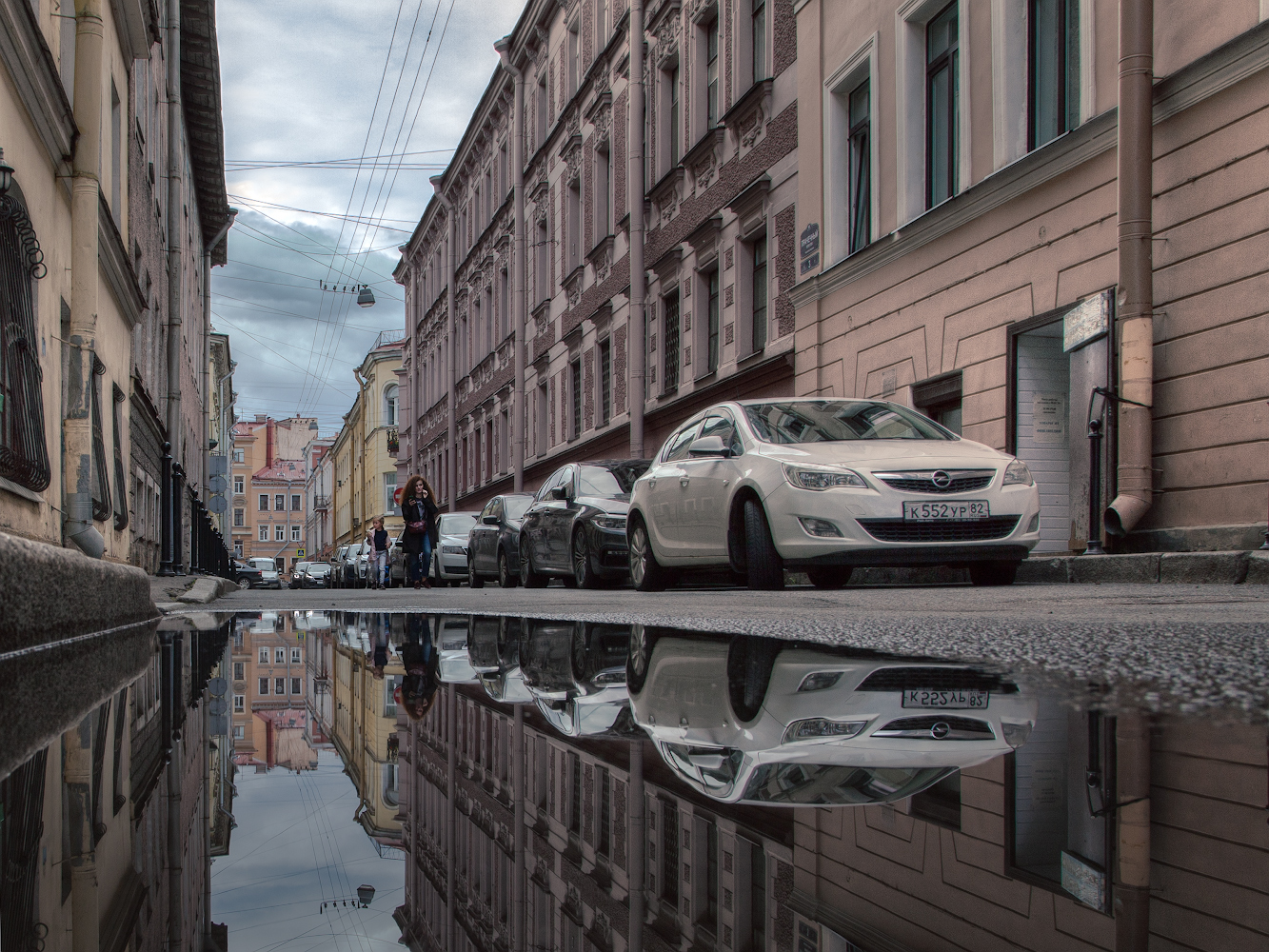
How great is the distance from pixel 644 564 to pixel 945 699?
926 centimetres

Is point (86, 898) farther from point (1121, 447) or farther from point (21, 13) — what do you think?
point (1121, 447)

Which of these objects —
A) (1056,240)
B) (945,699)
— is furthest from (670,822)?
(1056,240)

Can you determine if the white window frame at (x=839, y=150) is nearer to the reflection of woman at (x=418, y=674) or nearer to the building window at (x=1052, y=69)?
the building window at (x=1052, y=69)

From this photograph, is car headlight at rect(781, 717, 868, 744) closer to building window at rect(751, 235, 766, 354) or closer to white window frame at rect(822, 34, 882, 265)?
white window frame at rect(822, 34, 882, 265)

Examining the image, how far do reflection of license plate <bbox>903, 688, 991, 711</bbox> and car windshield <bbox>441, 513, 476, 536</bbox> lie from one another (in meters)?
23.8

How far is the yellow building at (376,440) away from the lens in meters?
64.7

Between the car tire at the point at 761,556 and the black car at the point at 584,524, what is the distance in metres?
3.88

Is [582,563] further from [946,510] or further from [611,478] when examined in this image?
[946,510]

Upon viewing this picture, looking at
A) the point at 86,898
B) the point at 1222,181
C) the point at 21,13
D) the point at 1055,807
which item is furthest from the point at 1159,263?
the point at 86,898

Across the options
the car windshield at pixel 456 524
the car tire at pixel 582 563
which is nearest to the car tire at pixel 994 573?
the car tire at pixel 582 563

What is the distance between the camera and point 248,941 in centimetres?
127

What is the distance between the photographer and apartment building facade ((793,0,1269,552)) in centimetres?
991

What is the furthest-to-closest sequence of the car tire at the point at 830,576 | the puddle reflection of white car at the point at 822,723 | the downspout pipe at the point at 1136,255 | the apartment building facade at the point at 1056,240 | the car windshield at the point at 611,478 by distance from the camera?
the car windshield at the point at 611,478
the car tire at the point at 830,576
the downspout pipe at the point at 1136,255
the apartment building facade at the point at 1056,240
the puddle reflection of white car at the point at 822,723

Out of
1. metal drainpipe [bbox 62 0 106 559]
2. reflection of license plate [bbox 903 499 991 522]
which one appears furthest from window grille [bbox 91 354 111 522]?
reflection of license plate [bbox 903 499 991 522]
